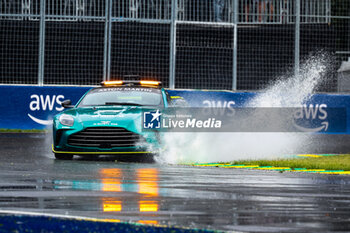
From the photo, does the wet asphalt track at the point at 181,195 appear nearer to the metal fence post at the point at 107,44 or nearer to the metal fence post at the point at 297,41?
the metal fence post at the point at 107,44

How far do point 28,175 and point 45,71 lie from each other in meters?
13.0

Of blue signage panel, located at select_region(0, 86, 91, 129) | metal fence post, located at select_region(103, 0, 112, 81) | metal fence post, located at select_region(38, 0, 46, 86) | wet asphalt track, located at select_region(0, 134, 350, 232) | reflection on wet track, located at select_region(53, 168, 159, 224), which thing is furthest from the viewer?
metal fence post, located at select_region(103, 0, 112, 81)

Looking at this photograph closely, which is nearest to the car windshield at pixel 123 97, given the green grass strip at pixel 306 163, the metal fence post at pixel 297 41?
the green grass strip at pixel 306 163

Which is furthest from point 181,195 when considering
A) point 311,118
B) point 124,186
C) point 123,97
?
point 311,118

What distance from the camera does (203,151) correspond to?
15188mm

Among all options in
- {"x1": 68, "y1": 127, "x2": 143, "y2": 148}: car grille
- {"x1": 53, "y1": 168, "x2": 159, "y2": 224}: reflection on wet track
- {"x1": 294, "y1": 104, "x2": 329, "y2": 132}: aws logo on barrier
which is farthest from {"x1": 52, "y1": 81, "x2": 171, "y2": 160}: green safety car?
{"x1": 294, "y1": 104, "x2": 329, "y2": 132}: aws logo on barrier

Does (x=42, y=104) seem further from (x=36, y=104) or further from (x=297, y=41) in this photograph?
(x=297, y=41)

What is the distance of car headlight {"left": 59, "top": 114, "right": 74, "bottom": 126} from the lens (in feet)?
46.5

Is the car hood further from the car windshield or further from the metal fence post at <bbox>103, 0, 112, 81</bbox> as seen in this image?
the metal fence post at <bbox>103, 0, 112, 81</bbox>

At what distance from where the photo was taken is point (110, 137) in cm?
1398

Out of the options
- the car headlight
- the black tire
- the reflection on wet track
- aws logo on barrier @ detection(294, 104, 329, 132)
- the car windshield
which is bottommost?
aws logo on barrier @ detection(294, 104, 329, 132)

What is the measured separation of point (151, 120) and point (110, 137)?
0.78 metres

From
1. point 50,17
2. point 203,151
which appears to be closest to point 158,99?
point 203,151

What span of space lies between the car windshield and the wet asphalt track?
189 cm
